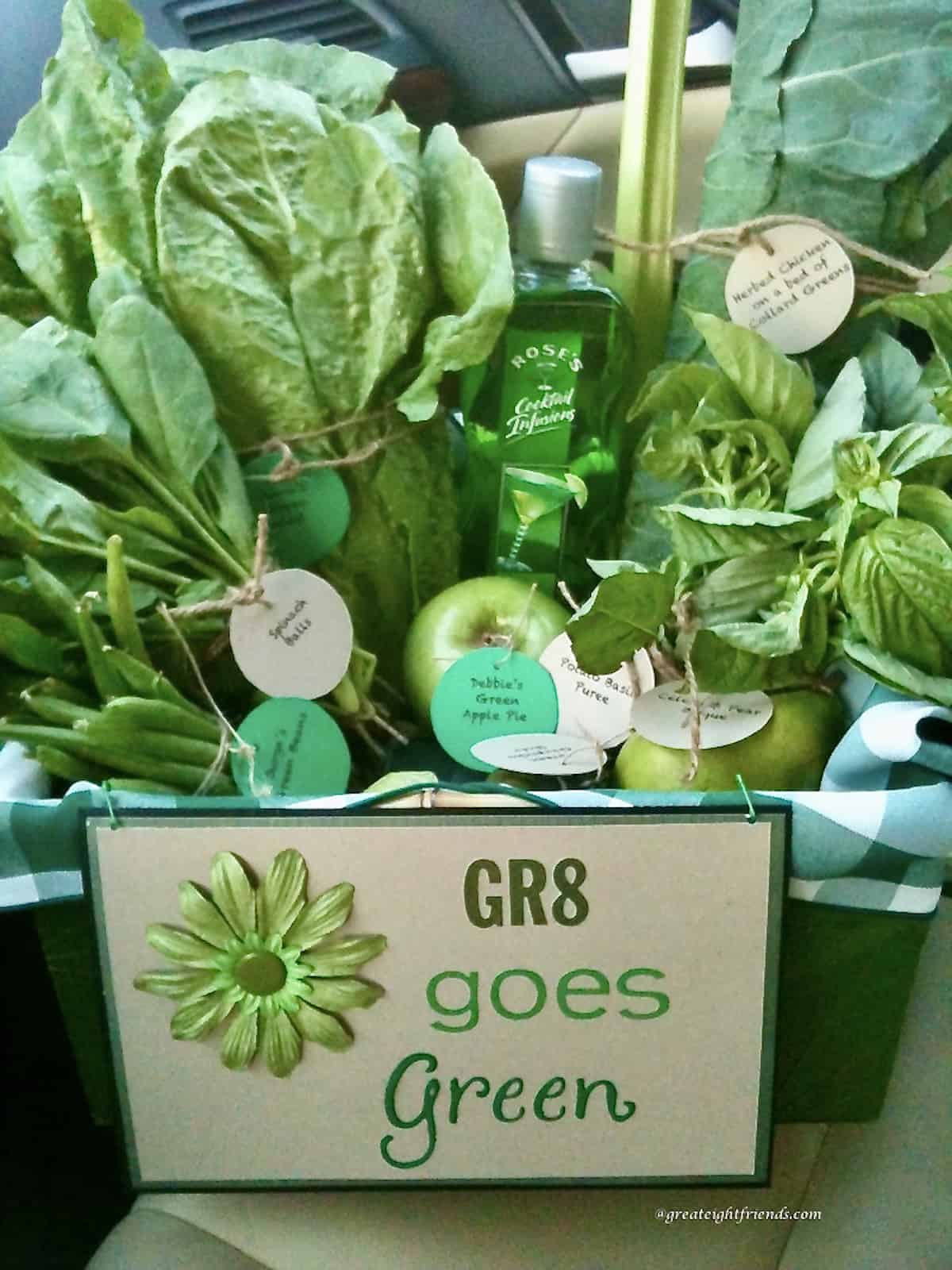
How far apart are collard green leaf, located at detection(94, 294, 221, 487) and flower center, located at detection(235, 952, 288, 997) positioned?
0.21 meters

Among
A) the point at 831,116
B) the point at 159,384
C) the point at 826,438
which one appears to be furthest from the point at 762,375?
the point at 159,384

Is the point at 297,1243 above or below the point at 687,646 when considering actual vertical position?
below

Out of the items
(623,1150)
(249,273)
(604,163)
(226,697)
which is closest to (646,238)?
(604,163)

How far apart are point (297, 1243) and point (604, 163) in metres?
0.59

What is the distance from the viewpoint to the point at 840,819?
15.9 inches

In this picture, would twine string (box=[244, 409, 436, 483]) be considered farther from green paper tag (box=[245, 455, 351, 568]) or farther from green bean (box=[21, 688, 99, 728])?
green bean (box=[21, 688, 99, 728])

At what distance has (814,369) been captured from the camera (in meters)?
0.58

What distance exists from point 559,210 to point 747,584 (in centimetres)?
20

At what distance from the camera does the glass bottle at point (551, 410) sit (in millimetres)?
541

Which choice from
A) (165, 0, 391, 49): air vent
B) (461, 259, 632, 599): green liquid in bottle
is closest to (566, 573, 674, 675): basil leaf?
(461, 259, 632, 599): green liquid in bottle

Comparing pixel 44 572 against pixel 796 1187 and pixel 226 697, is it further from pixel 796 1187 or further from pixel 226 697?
pixel 796 1187

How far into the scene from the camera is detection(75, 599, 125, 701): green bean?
444 mm

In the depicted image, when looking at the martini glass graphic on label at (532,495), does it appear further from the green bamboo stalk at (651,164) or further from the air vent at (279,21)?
the air vent at (279,21)

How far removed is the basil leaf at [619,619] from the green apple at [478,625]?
0.07 meters
